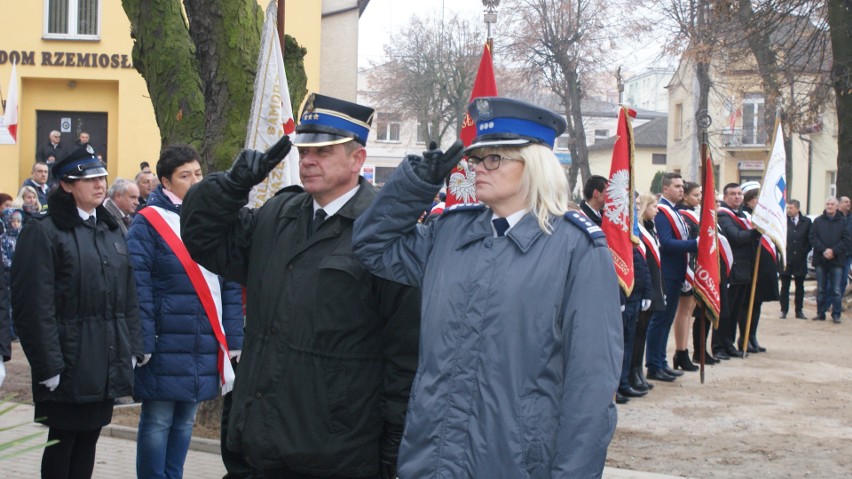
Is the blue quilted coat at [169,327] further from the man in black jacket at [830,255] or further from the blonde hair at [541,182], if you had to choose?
the man in black jacket at [830,255]

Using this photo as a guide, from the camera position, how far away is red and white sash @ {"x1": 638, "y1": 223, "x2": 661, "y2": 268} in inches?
432

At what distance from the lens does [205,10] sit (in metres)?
8.38

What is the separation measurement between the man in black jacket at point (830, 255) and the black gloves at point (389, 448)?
52.2 feet

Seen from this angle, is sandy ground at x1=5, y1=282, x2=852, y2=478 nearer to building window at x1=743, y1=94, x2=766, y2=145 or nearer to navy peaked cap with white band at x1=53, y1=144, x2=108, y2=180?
navy peaked cap with white band at x1=53, y1=144, x2=108, y2=180

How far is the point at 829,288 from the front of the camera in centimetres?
1884

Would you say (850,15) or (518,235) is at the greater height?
(850,15)

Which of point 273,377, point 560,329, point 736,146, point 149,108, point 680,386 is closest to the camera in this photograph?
point 560,329

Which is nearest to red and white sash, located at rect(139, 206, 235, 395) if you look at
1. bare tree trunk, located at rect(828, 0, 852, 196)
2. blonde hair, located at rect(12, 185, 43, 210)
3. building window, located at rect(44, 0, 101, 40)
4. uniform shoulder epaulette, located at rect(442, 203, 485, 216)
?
uniform shoulder epaulette, located at rect(442, 203, 485, 216)

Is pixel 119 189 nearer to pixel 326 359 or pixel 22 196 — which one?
pixel 22 196

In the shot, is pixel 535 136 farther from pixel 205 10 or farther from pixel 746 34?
pixel 746 34

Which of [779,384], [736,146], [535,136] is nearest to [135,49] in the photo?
[535,136]

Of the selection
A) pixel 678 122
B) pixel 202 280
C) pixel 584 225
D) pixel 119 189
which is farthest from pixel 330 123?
pixel 678 122

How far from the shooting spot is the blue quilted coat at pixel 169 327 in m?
5.82

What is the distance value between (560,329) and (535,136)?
2.15 ft
